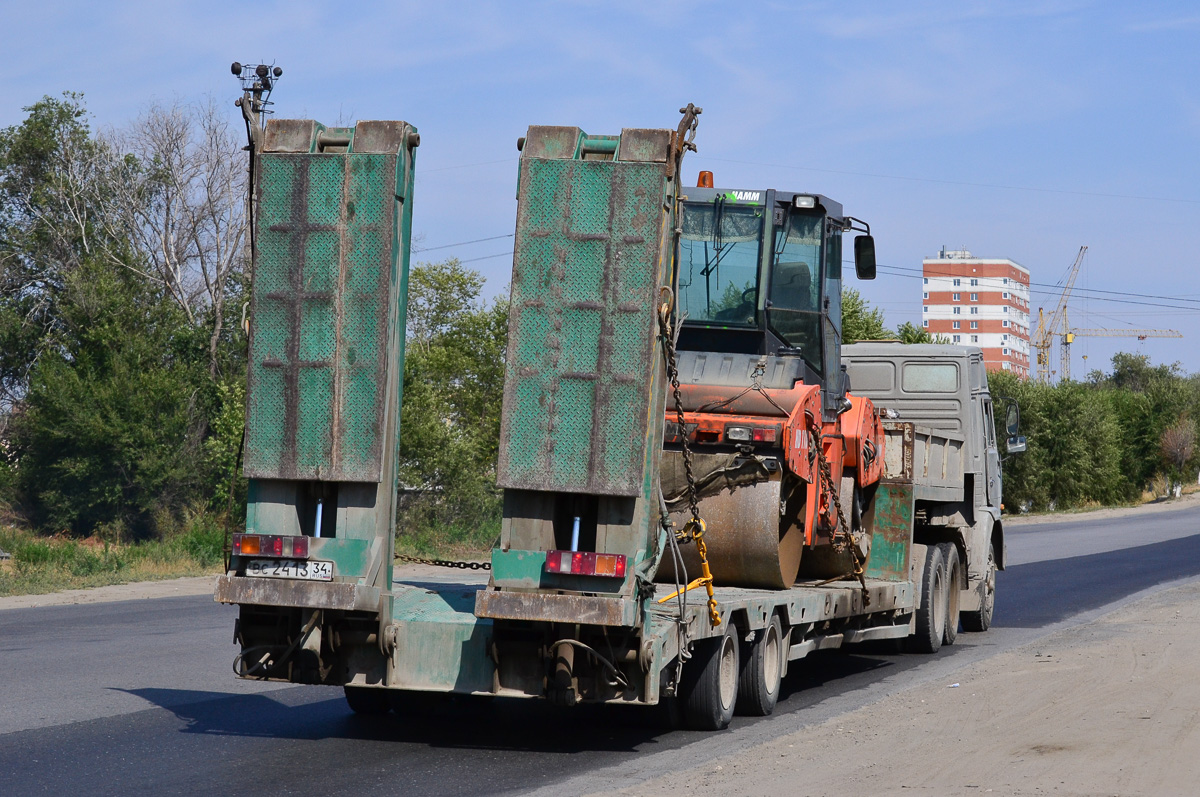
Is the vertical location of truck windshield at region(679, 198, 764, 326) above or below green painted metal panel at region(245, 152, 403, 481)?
above

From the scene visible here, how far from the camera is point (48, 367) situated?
40.8m

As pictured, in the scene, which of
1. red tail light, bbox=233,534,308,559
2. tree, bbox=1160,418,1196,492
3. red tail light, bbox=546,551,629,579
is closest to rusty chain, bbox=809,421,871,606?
red tail light, bbox=546,551,629,579

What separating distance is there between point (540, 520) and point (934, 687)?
16.2ft

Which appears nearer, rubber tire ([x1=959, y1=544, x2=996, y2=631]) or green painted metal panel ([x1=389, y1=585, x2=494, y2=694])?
green painted metal panel ([x1=389, y1=585, x2=494, y2=694])

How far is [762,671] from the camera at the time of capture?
981 centimetres

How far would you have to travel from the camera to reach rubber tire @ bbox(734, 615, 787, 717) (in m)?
9.73

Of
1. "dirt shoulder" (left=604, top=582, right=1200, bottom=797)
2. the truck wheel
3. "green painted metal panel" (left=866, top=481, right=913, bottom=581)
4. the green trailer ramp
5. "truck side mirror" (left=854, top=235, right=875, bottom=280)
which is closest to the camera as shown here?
"dirt shoulder" (left=604, top=582, right=1200, bottom=797)

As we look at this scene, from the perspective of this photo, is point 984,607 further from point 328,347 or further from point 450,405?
point 450,405

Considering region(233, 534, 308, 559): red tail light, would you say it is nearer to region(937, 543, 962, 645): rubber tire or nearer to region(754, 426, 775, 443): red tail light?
region(754, 426, 775, 443): red tail light

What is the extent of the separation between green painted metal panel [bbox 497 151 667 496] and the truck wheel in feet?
32.3

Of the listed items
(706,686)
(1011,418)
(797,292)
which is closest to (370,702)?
(706,686)

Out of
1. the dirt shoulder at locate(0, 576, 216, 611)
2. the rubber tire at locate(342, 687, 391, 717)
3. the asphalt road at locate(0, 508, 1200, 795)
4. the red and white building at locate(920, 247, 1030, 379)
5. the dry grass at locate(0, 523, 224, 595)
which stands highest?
the red and white building at locate(920, 247, 1030, 379)

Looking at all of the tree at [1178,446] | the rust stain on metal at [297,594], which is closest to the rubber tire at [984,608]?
the rust stain on metal at [297,594]

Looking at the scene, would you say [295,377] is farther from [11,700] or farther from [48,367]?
[48,367]
